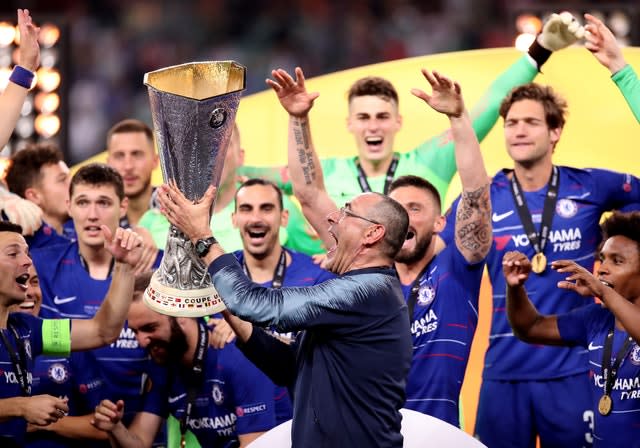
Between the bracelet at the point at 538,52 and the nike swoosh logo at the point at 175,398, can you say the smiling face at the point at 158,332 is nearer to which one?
the nike swoosh logo at the point at 175,398

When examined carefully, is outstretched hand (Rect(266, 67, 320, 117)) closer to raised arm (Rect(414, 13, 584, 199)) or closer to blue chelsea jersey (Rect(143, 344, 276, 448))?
blue chelsea jersey (Rect(143, 344, 276, 448))

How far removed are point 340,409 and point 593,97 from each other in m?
3.77

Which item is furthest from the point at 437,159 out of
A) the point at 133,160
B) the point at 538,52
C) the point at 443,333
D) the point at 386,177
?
the point at 133,160

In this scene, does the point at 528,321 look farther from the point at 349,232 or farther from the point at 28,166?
the point at 28,166

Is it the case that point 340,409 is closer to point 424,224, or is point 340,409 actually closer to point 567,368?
point 424,224

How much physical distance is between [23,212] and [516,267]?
92.0 inches

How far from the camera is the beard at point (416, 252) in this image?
5.51m

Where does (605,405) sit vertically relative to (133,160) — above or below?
below

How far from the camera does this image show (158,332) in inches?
221

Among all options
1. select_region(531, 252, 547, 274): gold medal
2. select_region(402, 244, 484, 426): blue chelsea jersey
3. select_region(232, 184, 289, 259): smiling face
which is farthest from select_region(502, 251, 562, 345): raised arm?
select_region(232, 184, 289, 259): smiling face

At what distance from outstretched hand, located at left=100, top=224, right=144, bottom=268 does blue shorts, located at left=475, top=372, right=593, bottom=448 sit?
1.98 meters

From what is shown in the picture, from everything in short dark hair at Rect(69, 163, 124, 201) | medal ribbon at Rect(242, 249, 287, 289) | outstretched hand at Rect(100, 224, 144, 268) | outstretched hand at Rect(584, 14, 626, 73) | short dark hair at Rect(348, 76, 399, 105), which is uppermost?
outstretched hand at Rect(584, 14, 626, 73)

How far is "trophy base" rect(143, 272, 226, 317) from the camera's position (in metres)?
4.17

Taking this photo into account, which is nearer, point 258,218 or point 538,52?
point 258,218
